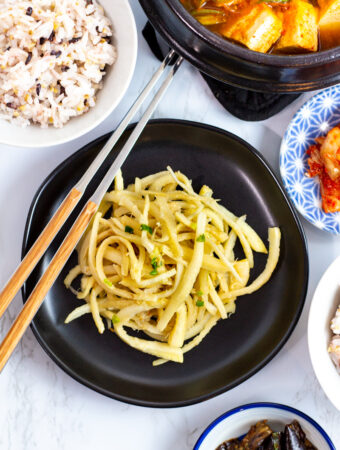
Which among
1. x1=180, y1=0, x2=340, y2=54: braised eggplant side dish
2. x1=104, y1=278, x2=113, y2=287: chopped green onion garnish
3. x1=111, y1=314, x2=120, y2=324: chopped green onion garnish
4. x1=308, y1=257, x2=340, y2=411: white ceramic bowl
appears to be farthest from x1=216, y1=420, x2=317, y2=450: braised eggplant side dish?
x1=180, y1=0, x2=340, y2=54: braised eggplant side dish

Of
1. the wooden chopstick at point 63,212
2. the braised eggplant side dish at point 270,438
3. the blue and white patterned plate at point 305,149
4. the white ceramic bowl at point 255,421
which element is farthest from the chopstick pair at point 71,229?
the braised eggplant side dish at point 270,438

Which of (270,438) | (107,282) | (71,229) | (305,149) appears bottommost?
(270,438)

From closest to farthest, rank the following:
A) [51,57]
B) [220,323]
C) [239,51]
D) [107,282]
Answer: [239,51] → [51,57] → [107,282] → [220,323]

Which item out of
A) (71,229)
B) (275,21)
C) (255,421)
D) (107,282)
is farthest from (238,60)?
(255,421)

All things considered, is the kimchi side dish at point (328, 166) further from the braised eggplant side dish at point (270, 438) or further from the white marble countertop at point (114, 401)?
the braised eggplant side dish at point (270, 438)

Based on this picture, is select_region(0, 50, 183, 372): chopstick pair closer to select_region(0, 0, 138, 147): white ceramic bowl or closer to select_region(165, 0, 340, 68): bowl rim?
select_region(0, 0, 138, 147): white ceramic bowl

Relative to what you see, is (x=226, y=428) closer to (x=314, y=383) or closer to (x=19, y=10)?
(x=314, y=383)

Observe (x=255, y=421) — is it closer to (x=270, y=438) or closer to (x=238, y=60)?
(x=270, y=438)
